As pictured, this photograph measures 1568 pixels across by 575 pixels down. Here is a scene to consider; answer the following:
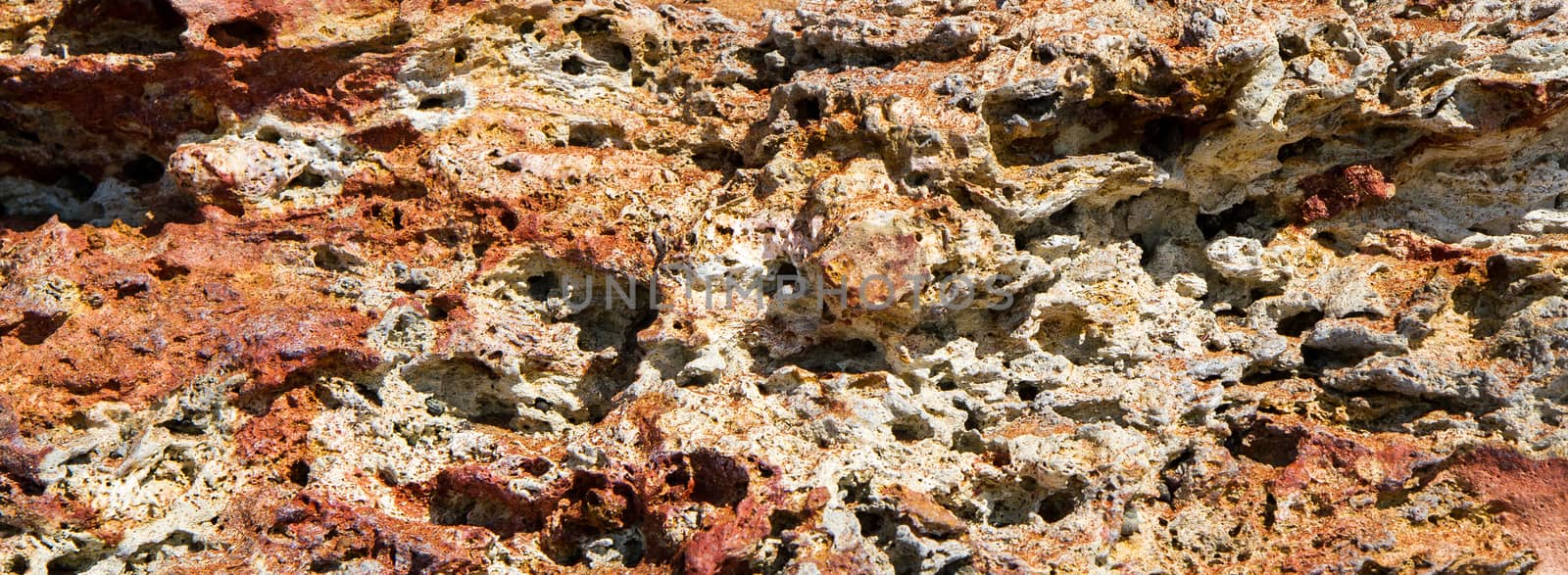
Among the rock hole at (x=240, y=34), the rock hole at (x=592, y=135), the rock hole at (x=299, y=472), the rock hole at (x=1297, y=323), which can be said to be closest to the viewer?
the rock hole at (x=299, y=472)

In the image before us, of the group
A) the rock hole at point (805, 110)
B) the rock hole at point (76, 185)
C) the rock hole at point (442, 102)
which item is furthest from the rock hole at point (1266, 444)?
the rock hole at point (76, 185)

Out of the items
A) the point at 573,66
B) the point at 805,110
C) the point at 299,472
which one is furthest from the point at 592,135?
the point at 299,472

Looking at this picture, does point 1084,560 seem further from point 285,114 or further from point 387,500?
point 285,114

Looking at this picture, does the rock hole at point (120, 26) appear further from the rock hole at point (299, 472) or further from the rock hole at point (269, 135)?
the rock hole at point (299, 472)

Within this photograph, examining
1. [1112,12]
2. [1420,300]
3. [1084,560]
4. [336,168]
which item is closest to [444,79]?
[336,168]

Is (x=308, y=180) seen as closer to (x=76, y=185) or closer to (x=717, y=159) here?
(x=76, y=185)
